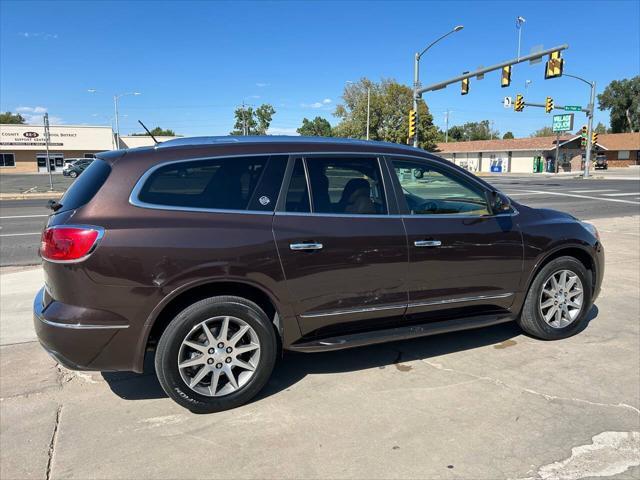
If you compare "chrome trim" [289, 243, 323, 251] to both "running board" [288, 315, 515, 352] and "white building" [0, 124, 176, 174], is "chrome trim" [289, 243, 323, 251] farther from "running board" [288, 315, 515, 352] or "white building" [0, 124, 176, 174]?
"white building" [0, 124, 176, 174]

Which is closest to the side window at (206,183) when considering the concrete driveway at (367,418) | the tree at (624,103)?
the concrete driveway at (367,418)

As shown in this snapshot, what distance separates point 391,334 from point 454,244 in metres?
0.88

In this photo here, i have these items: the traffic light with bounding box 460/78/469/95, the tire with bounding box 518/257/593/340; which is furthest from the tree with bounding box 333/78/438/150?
the tire with bounding box 518/257/593/340

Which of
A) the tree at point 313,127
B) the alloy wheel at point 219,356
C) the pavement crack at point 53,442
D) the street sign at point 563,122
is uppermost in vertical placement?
the tree at point 313,127

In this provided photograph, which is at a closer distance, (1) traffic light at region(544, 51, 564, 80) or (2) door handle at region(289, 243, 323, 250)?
(2) door handle at region(289, 243, 323, 250)

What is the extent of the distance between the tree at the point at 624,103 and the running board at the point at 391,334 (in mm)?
108376

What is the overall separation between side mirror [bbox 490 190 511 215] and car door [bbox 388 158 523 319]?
0.04 meters

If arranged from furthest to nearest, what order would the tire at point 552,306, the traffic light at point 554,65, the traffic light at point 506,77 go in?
the traffic light at point 506,77 → the traffic light at point 554,65 → the tire at point 552,306

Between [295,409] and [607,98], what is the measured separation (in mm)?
112376

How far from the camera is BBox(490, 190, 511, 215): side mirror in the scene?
4.16 m

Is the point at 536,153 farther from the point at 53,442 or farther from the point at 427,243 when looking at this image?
the point at 53,442

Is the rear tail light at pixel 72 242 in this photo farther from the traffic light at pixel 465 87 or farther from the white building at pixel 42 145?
the white building at pixel 42 145

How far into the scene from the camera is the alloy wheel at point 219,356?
3.22 m

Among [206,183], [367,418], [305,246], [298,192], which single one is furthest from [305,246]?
[367,418]
